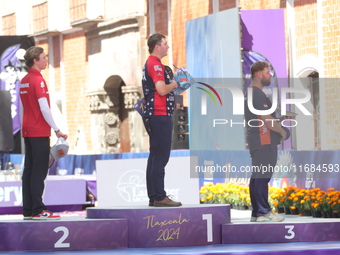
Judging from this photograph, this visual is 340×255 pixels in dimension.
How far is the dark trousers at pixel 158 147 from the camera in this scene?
895cm

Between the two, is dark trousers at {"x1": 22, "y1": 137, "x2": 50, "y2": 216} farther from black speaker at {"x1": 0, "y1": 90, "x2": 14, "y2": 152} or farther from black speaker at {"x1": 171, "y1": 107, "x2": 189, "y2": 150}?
black speaker at {"x1": 171, "y1": 107, "x2": 189, "y2": 150}

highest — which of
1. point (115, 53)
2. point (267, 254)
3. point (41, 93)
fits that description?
point (115, 53)

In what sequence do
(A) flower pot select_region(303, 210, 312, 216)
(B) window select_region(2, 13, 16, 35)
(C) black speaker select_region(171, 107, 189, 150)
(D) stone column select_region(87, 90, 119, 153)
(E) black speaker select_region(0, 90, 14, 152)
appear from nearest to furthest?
(A) flower pot select_region(303, 210, 312, 216), (E) black speaker select_region(0, 90, 14, 152), (C) black speaker select_region(171, 107, 189, 150), (D) stone column select_region(87, 90, 119, 153), (B) window select_region(2, 13, 16, 35)

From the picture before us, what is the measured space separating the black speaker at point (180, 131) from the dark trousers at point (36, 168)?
34.1ft

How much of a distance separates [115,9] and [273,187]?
1275cm

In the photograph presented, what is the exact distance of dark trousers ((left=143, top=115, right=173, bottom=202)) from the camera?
895cm

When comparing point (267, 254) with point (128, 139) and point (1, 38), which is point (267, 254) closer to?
point (1, 38)

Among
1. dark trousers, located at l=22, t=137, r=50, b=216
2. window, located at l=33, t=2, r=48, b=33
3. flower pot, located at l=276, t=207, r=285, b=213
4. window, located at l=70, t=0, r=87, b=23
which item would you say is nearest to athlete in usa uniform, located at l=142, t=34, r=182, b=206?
dark trousers, located at l=22, t=137, r=50, b=216

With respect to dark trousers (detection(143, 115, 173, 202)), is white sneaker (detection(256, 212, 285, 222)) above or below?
below

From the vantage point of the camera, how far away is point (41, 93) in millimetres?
8914

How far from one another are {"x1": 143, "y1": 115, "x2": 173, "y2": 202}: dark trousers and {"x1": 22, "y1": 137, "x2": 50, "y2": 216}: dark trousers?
97 centimetres

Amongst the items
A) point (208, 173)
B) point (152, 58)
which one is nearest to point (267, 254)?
point (152, 58)

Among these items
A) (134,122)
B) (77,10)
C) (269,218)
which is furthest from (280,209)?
(77,10)

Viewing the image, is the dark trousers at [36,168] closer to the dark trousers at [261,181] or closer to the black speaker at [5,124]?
the dark trousers at [261,181]
